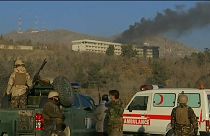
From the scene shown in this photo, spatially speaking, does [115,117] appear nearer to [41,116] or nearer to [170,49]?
[41,116]

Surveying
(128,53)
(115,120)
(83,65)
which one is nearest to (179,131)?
(115,120)

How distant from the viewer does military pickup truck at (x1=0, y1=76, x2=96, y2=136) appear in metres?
10.5

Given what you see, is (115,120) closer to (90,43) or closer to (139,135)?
(139,135)

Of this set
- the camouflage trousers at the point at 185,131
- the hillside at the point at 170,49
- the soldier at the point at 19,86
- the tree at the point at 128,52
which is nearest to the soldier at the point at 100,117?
the soldier at the point at 19,86

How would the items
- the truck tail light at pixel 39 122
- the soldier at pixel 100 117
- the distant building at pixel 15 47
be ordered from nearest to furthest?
the truck tail light at pixel 39 122 → the soldier at pixel 100 117 → the distant building at pixel 15 47

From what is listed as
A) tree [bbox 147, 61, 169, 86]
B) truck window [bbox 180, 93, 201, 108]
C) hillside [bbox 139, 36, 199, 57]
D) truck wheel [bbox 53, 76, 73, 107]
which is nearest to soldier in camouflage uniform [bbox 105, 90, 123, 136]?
truck wheel [bbox 53, 76, 73, 107]

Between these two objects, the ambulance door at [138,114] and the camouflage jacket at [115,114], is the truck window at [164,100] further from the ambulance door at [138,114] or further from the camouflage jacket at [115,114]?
the camouflage jacket at [115,114]

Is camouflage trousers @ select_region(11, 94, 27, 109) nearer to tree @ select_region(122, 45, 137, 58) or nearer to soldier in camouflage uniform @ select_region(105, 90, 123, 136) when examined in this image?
soldier in camouflage uniform @ select_region(105, 90, 123, 136)

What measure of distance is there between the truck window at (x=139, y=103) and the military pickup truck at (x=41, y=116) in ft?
9.62

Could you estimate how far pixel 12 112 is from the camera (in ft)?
34.4

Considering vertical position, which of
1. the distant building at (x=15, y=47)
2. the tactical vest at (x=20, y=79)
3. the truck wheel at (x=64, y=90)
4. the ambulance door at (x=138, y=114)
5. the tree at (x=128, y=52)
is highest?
the distant building at (x=15, y=47)

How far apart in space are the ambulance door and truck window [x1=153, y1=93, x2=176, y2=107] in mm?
241

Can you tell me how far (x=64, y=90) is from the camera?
11320 mm

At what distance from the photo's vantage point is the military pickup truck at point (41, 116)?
1048 centimetres
